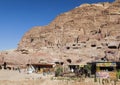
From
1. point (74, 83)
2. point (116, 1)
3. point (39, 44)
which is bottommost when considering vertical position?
point (74, 83)

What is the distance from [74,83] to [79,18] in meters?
131

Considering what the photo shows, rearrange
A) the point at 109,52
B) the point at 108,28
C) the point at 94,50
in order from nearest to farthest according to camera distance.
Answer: the point at 109,52, the point at 94,50, the point at 108,28

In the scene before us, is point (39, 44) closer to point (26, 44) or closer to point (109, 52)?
point (26, 44)

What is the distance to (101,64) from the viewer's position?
40.8 metres

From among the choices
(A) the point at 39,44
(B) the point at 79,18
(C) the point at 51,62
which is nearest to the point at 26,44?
(A) the point at 39,44

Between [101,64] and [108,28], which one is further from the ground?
[108,28]

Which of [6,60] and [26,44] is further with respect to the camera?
[26,44]

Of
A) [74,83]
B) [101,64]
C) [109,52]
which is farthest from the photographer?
[109,52]

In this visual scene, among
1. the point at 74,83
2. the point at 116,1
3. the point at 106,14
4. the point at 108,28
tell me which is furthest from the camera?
the point at 116,1

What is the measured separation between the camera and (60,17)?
17312 cm

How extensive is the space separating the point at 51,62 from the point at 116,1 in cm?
10784

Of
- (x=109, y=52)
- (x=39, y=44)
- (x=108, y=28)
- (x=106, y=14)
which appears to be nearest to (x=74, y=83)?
(x=109, y=52)

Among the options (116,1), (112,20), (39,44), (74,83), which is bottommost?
(74,83)

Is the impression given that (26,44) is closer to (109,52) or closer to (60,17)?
(60,17)
